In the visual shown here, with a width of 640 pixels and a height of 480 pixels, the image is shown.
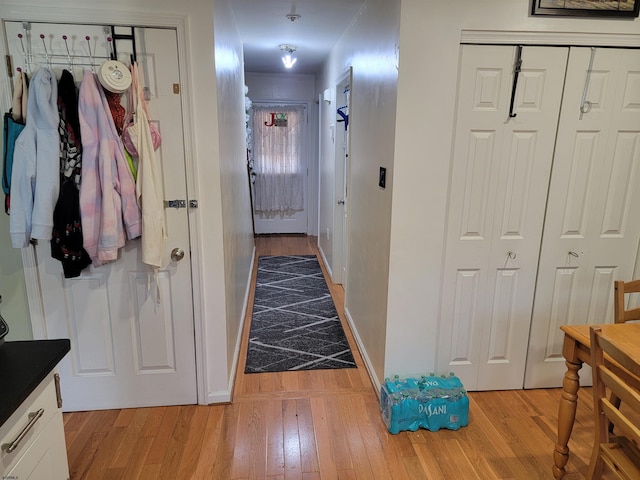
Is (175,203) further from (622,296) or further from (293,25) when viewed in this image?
(622,296)

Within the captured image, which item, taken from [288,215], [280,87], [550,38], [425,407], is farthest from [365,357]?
[280,87]

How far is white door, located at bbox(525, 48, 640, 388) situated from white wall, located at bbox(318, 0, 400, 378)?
0.94 m

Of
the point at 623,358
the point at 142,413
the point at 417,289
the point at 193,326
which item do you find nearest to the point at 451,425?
the point at 417,289

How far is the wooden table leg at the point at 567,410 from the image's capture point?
1.78 m

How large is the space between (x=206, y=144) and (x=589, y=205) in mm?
2167

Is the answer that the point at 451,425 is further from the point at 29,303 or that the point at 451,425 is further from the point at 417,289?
the point at 29,303

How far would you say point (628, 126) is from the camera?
7.48ft

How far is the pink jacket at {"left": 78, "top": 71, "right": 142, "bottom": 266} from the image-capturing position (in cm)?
190

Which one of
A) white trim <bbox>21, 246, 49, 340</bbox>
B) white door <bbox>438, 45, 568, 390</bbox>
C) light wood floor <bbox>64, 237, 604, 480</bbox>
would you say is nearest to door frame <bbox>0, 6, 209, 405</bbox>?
white trim <bbox>21, 246, 49, 340</bbox>

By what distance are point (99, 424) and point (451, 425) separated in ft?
6.26

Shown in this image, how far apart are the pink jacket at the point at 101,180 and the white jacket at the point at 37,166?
0.43ft

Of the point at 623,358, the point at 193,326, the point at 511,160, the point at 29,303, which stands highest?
the point at 511,160

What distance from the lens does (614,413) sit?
136 centimetres

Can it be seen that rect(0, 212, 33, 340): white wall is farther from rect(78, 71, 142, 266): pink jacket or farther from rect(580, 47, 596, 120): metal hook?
rect(580, 47, 596, 120): metal hook
